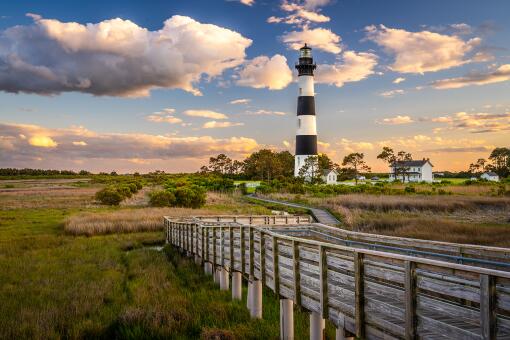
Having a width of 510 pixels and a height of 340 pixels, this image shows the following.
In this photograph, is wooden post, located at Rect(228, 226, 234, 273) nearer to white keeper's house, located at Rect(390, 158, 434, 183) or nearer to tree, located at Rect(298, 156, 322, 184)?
tree, located at Rect(298, 156, 322, 184)

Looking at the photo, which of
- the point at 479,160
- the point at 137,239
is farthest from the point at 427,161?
the point at 137,239

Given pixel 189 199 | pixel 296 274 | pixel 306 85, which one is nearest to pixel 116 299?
pixel 296 274

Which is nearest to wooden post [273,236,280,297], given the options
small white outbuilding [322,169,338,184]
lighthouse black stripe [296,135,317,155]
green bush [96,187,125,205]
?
green bush [96,187,125,205]

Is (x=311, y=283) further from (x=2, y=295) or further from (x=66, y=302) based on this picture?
(x=2, y=295)

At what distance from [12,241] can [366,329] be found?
21.9 meters

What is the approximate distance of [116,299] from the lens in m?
11.8

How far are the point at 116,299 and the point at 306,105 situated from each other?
52762 millimetres

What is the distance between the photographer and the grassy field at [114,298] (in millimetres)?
9328

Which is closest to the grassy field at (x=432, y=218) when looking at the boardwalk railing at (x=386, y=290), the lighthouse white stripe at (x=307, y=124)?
the boardwalk railing at (x=386, y=290)

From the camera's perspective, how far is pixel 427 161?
115m

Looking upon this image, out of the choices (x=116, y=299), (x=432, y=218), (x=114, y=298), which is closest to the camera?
(x=116, y=299)

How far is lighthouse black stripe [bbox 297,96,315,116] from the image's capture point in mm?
62188

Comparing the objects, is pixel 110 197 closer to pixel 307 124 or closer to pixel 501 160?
pixel 307 124

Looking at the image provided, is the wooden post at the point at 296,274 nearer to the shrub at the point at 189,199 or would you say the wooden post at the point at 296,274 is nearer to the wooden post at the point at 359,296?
the wooden post at the point at 359,296
